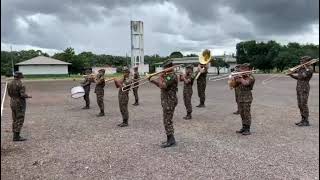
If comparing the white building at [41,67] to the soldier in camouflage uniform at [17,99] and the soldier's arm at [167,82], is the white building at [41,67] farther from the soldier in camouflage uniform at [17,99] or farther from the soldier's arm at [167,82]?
the soldier's arm at [167,82]

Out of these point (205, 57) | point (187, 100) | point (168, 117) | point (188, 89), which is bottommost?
point (187, 100)

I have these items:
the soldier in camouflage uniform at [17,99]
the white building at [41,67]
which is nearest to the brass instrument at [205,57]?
the soldier in camouflage uniform at [17,99]

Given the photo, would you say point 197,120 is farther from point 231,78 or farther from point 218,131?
point 231,78

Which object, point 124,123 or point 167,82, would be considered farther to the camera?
point 124,123

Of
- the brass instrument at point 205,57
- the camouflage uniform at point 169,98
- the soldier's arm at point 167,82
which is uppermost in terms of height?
the brass instrument at point 205,57

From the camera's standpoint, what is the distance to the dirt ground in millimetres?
7879

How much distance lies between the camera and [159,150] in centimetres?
961

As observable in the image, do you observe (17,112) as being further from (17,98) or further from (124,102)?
(124,102)

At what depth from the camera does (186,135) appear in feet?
37.4

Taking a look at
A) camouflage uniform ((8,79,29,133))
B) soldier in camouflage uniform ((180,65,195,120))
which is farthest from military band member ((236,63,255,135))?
camouflage uniform ((8,79,29,133))

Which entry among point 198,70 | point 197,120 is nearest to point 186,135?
point 197,120

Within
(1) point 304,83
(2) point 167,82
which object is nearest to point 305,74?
(1) point 304,83

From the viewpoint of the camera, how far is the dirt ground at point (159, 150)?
7879 millimetres

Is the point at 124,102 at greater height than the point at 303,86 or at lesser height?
lesser
